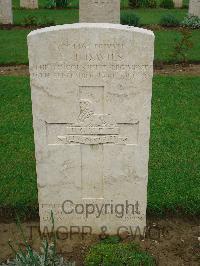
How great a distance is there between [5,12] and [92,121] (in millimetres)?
12017

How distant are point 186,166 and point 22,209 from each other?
93.5 inches

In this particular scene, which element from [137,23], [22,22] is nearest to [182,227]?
[137,23]

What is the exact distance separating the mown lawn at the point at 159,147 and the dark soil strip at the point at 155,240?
0.81 feet

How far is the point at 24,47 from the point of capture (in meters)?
12.2

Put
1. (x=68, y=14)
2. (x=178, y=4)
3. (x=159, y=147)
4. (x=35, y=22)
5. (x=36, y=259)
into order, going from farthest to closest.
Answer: (x=178, y=4), (x=68, y=14), (x=35, y=22), (x=159, y=147), (x=36, y=259)

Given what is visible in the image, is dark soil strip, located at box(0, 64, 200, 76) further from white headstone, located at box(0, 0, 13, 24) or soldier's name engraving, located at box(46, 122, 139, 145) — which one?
soldier's name engraving, located at box(46, 122, 139, 145)

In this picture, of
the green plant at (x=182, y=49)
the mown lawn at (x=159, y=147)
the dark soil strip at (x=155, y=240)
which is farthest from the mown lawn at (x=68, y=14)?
the dark soil strip at (x=155, y=240)

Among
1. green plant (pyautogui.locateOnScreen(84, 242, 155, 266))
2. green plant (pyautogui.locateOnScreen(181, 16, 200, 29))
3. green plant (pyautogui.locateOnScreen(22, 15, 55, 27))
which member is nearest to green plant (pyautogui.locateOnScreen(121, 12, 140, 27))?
green plant (pyautogui.locateOnScreen(181, 16, 200, 29))

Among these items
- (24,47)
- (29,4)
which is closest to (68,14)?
(29,4)

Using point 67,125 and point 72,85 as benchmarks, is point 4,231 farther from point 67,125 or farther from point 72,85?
point 72,85

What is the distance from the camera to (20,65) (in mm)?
10867

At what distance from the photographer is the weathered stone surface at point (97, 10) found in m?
12.1

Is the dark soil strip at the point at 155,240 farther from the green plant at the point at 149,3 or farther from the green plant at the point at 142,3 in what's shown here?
the green plant at the point at 149,3

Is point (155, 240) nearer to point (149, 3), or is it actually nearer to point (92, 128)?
point (92, 128)
